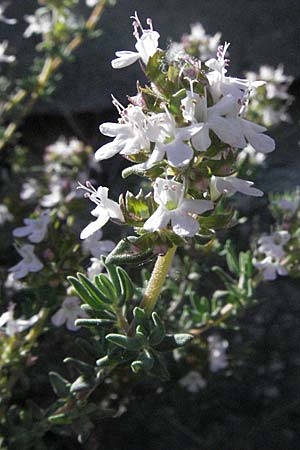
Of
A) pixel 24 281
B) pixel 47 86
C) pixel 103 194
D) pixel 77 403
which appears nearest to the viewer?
pixel 103 194

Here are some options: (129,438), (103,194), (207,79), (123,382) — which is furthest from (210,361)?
(207,79)

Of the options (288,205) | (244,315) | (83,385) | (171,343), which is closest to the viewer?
(171,343)

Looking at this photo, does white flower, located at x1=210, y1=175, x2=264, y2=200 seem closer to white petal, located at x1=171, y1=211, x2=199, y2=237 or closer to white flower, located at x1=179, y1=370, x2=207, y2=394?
white petal, located at x1=171, y1=211, x2=199, y2=237

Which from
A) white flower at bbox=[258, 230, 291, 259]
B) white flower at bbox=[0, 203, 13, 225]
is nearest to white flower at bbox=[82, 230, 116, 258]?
white flower at bbox=[258, 230, 291, 259]

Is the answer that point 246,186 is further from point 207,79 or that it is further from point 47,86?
point 47,86

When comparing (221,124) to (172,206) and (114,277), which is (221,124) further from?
(114,277)

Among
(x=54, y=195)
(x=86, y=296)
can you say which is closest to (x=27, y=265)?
(x=86, y=296)

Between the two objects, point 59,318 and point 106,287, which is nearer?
point 106,287
